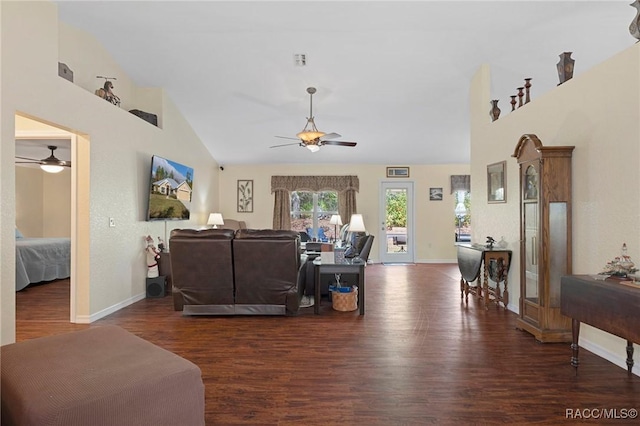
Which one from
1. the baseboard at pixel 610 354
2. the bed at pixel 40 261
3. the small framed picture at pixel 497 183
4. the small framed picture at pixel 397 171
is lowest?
the baseboard at pixel 610 354

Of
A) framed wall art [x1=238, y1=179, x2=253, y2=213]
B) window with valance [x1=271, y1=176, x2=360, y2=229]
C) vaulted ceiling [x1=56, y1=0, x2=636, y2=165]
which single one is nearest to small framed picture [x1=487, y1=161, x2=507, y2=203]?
vaulted ceiling [x1=56, y1=0, x2=636, y2=165]

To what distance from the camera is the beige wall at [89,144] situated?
8.90 ft

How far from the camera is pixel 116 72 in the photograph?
4746 mm

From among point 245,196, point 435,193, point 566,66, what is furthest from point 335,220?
point 566,66

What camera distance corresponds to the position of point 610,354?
8.83 ft

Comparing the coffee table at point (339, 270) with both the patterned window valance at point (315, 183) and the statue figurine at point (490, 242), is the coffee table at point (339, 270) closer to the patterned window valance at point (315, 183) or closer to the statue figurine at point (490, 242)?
the statue figurine at point (490, 242)

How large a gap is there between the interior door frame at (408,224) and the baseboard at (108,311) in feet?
17.4

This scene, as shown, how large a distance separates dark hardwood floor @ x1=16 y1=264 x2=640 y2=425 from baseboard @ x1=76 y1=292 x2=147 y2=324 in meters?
0.08

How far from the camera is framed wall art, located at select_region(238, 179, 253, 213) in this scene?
8555 millimetres

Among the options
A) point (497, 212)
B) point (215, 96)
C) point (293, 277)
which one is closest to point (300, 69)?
point (215, 96)

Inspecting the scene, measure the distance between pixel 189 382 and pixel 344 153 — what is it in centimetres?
670

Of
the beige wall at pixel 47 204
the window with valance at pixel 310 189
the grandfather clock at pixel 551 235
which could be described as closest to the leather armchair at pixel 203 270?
the grandfather clock at pixel 551 235

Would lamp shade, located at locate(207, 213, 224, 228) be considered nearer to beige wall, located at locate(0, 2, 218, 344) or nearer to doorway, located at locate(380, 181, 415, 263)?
beige wall, located at locate(0, 2, 218, 344)

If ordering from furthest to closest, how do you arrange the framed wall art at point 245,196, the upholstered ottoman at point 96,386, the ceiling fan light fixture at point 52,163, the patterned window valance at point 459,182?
the framed wall art at point 245,196
the patterned window valance at point 459,182
the ceiling fan light fixture at point 52,163
the upholstered ottoman at point 96,386
